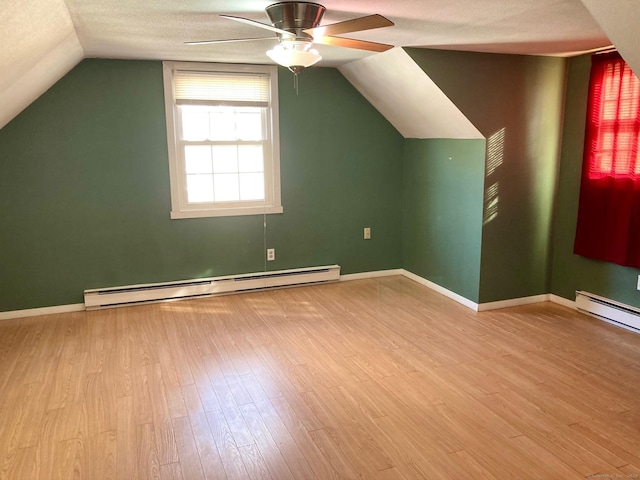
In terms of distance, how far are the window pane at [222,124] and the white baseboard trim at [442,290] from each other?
232 centimetres

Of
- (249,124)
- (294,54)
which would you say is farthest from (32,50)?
(249,124)

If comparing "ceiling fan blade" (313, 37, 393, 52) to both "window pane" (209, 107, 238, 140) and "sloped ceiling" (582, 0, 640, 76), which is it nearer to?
"sloped ceiling" (582, 0, 640, 76)

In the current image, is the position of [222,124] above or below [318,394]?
above

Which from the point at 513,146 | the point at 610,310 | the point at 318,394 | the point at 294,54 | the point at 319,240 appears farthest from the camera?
the point at 319,240

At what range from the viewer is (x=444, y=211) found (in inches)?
186

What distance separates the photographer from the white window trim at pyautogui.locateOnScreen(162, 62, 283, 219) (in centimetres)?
436

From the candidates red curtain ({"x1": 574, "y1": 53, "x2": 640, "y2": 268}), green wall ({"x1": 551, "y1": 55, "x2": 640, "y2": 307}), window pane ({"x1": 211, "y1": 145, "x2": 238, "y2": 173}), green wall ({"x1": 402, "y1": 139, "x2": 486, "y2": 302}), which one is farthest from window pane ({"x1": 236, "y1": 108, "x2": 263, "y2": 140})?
red curtain ({"x1": 574, "y1": 53, "x2": 640, "y2": 268})

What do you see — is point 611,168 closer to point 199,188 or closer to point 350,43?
point 350,43

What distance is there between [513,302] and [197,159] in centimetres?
315

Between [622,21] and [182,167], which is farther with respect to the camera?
[182,167]

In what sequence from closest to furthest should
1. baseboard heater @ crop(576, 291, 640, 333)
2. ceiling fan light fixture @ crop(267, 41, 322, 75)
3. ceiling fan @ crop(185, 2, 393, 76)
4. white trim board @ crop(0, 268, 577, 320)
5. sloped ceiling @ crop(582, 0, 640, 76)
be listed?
sloped ceiling @ crop(582, 0, 640, 76) < ceiling fan @ crop(185, 2, 393, 76) < ceiling fan light fixture @ crop(267, 41, 322, 75) < baseboard heater @ crop(576, 291, 640, 333) < white trim board @ crop(0, 268, 577, 320)

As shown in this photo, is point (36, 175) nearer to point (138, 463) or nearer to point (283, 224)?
point (283, 224)

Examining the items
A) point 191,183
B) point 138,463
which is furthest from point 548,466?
point 191,183

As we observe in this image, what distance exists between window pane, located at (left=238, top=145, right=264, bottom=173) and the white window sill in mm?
374
